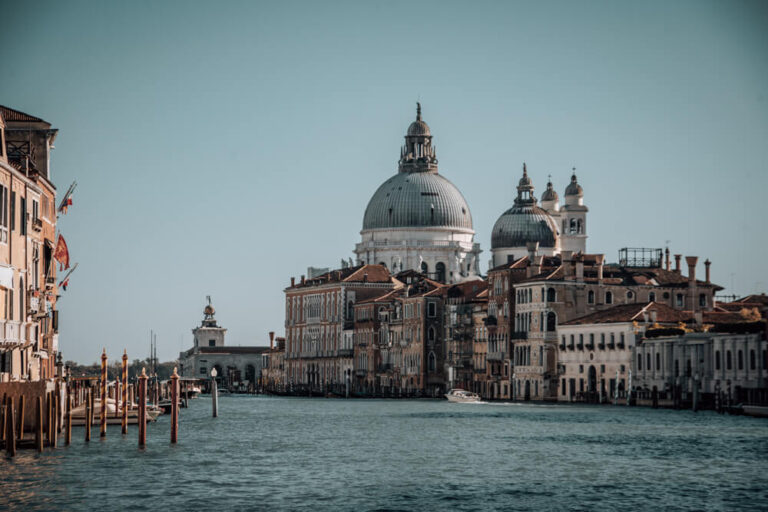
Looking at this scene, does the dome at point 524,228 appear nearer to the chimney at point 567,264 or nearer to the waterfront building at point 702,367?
the chimney at point 567,264

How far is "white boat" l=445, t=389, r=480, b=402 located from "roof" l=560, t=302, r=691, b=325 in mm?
12166

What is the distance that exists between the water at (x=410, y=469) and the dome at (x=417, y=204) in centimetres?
9074

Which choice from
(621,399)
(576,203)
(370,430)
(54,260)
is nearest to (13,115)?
(54,260)

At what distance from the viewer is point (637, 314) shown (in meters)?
94.2

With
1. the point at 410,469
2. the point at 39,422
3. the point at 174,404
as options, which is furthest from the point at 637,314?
the point at 39,422

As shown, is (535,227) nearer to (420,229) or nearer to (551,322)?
(420,229)

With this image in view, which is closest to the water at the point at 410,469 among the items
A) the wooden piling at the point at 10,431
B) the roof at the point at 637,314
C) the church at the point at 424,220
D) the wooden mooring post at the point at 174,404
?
the wooden piling at the point at 10,431

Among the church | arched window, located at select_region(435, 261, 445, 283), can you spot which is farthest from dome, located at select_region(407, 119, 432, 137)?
arched window, located at select_region(435, 261, 445, 283)

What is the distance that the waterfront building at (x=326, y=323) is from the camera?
148 meters

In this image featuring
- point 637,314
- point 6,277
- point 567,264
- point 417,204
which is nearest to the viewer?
point 6,277

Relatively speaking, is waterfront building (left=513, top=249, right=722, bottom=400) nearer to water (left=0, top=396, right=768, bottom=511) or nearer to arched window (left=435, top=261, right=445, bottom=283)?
water (left=0, top=396, right=768, bottom=511)

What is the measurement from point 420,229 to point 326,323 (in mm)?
14358

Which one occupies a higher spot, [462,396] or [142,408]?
[142,408]

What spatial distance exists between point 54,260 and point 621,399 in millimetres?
47286
